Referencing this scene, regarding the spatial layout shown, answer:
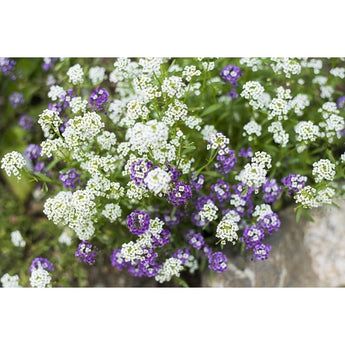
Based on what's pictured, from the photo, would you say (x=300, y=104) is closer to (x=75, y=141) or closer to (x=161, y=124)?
(x=161, y=124)

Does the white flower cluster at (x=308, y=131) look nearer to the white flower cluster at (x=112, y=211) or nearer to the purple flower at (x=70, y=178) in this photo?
the white flower cluster at (x=112, y=211)

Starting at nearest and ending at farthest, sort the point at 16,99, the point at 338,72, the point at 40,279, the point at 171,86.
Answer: the point at 171,86
the point at 40,279
the point at 338,72
the point at 16,99

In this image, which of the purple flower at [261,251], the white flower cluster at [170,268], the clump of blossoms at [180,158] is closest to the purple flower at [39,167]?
the clump of blossoms at [180,158]

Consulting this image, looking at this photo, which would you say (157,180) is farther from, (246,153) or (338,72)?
(338,72)

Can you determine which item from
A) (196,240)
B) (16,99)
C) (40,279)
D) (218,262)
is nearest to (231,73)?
(196,240)

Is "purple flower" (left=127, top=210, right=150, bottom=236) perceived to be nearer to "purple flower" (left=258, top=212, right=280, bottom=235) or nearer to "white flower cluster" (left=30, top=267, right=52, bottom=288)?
"white flower cluster" (left=30, top=267, right=52, bottom=288)
